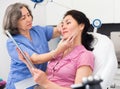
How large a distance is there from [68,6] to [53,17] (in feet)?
0.80

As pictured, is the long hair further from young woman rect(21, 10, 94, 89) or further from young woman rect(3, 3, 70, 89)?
young woman rect(3, 3, 70, 89)

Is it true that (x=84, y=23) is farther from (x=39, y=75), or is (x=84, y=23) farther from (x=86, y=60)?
(x=39, y=75)

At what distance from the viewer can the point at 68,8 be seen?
283 centimetres

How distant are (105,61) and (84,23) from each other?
0.89 ft

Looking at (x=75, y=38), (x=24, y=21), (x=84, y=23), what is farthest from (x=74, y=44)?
(x=24, y=21)

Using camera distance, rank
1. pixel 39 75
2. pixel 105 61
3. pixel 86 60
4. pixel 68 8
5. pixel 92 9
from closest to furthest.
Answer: pixel 39 75, pixel 86 60, pixel 105 61, pixel 92 9, pixel 68 8

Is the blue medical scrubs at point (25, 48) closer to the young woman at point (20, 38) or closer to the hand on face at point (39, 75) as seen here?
the young woman at point (20, 38)

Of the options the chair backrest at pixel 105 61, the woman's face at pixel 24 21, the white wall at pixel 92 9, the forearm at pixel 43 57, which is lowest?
the chair backrest at pixel 105 61

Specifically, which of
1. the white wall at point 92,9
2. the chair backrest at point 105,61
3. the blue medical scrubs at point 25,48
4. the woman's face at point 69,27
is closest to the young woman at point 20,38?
the blue medical scrubs at point 25,48

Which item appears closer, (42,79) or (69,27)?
(42,79)

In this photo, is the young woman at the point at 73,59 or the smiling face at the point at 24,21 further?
the smiling face at the point at 24,21

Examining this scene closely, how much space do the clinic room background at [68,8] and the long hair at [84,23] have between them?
791mm

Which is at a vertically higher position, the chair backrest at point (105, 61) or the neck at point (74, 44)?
the neck at point (74, 44)

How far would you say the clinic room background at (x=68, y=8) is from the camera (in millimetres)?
2619
